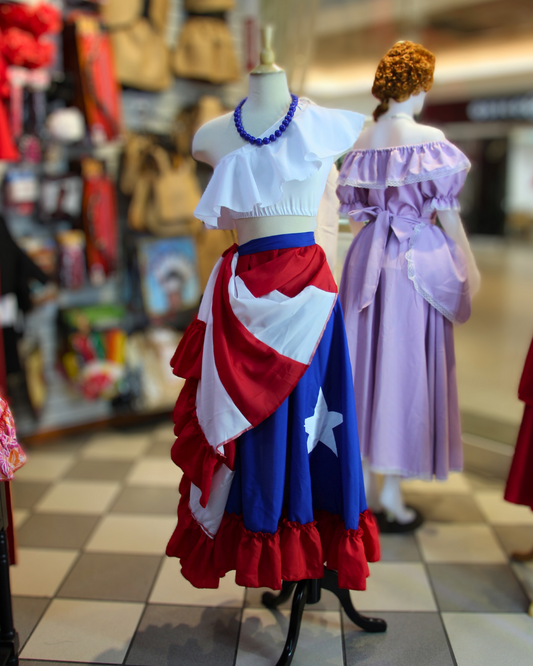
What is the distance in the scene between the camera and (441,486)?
9.30 ft

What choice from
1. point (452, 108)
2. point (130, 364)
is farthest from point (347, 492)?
point (452, 108)

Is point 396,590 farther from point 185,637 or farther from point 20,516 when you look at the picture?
point 20,516

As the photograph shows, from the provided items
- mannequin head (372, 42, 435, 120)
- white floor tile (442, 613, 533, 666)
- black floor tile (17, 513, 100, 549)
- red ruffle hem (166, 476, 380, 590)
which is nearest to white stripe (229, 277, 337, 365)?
red ruffle hem (166, 476, 380, 590)

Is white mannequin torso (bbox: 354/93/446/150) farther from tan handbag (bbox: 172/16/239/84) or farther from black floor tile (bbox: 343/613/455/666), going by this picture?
tan handbag (bbox: 172/16/239/84)

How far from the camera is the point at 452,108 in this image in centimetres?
360

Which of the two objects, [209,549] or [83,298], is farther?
[83,298]

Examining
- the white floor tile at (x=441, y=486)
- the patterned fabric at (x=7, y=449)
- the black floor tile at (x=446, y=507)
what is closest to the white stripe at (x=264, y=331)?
the patterned fabric at (x=7, y=449)

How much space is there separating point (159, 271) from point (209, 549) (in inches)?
84.1

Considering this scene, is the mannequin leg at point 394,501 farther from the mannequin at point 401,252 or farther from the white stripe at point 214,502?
the white stripe at point 214,502

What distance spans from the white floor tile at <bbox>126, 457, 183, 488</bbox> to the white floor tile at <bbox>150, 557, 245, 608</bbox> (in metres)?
0.75

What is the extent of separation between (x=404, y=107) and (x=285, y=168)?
2.32 feet

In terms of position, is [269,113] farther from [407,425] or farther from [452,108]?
[452,108]

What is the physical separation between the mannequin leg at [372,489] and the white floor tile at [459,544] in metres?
0.19

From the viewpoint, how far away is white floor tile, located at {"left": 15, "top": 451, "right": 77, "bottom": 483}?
2.93 m
